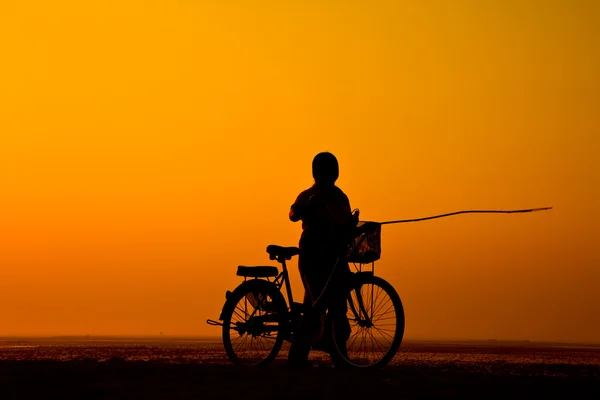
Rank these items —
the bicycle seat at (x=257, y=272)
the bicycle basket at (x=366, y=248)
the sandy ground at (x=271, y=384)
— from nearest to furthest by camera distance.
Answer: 1. the sandy ground at (x=271, y=384)
2. the bicycle basket at (x=366, y=248)
3. the bicycle seat at (x=257, y=272)

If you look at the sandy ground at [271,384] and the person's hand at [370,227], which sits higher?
the person's hand at [370,227]

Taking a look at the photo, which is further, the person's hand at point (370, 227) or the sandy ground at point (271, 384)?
the person's hand at point (370, 227)

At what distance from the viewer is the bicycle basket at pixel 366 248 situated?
1077cm

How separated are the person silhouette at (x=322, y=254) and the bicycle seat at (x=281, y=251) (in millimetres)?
96

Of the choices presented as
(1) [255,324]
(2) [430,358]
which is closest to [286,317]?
(1) [255,324]

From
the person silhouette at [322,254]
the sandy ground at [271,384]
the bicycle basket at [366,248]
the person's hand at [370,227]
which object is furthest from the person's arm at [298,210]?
the sandy ground at [271,384]

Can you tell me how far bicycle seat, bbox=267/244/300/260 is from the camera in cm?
1141

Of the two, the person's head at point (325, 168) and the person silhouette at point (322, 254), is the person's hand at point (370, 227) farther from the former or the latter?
the person's head at point (325, 168)

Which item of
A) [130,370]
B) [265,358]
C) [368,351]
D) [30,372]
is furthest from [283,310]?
[30,372]

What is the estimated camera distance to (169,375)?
9500 millimetres

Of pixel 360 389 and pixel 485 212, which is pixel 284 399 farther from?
pixel 485 212

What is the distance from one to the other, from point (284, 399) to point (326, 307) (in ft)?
10.2

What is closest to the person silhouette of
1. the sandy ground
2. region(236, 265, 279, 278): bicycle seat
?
region(236, 265, 279, 278): bicycle seat

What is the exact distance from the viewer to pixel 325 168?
11.5 meters
